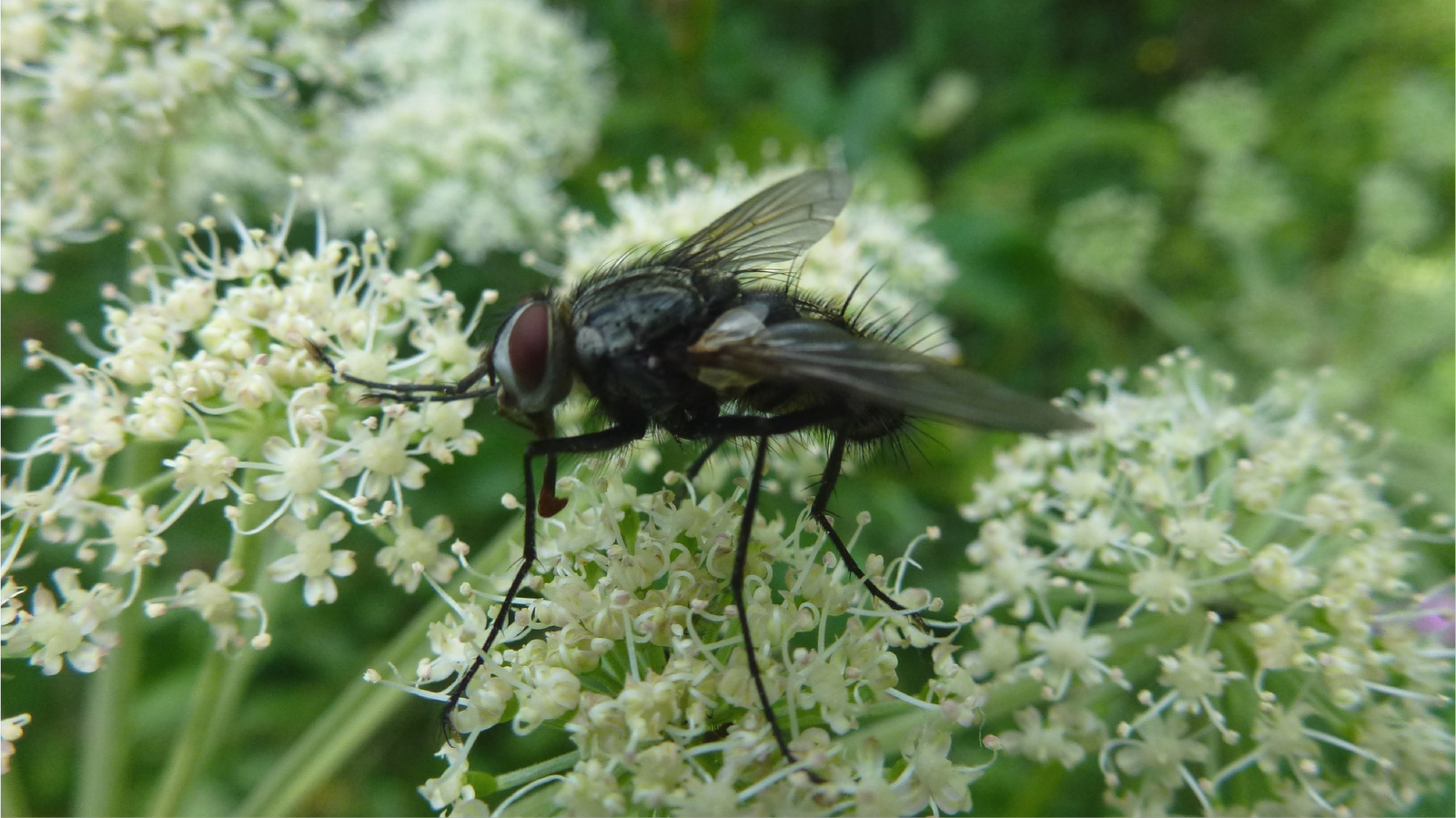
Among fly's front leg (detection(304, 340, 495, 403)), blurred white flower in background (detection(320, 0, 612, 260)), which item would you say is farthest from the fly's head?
blurred white flower in background (detection(320, 0, 612, 260))

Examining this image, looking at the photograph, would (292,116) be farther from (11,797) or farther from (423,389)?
(11,797)

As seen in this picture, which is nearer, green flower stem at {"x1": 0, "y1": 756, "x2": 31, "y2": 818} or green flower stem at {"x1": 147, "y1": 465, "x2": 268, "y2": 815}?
green flower stem at {"x1": 0, "y1": 756, "x2": 31, "y2": 818}

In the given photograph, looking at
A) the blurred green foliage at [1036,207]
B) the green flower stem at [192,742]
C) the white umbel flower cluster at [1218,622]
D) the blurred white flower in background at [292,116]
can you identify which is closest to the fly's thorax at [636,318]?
the white umbel flower cluster at [1218,622]

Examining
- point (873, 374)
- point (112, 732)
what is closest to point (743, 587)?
point (873, 374)

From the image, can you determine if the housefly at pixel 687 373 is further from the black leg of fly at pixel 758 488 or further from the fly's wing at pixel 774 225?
the fly's wing at pixel 774 225

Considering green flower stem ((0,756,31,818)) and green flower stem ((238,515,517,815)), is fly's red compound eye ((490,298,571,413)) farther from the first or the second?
green flower stem ((0,756,31,818))

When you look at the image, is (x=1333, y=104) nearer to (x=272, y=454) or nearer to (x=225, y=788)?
(x=272, y=454)
